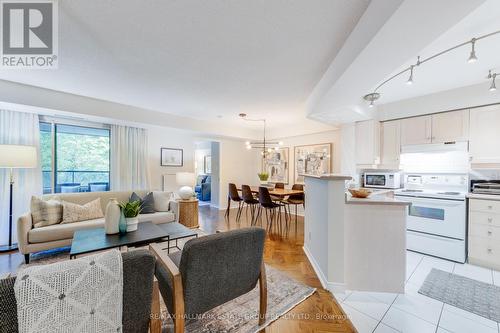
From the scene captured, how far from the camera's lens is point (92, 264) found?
941 millimetres

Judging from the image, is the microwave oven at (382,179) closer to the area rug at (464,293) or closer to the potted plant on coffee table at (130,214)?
the area rug at (464,293)

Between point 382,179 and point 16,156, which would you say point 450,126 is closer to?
point 382,179

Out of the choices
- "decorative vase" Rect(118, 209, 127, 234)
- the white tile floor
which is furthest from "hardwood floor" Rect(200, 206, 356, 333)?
"decorative vase" Rect(118, 209, 127, 234)

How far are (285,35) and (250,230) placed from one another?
68.8 inches

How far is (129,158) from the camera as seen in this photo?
14.9ft

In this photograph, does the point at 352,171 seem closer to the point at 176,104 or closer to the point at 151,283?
the point at 176,104

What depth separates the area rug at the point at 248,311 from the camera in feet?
5.32

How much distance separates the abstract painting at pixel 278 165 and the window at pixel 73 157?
409cm

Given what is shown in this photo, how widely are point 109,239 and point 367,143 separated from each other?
4.33 meters

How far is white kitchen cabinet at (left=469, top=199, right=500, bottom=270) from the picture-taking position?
261 centimetres

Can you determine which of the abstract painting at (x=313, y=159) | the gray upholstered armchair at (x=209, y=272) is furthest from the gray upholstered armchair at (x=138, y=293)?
the abstract painting at (x=313, y=159)

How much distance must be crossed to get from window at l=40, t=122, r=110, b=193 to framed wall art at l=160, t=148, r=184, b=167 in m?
1.18

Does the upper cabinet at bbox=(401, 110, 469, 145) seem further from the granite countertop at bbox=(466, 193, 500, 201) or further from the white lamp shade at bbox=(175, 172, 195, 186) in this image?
the white lamp shade at bbox=(175, 172, 195, 186)

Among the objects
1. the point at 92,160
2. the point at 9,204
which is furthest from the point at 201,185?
the point at 9,204
